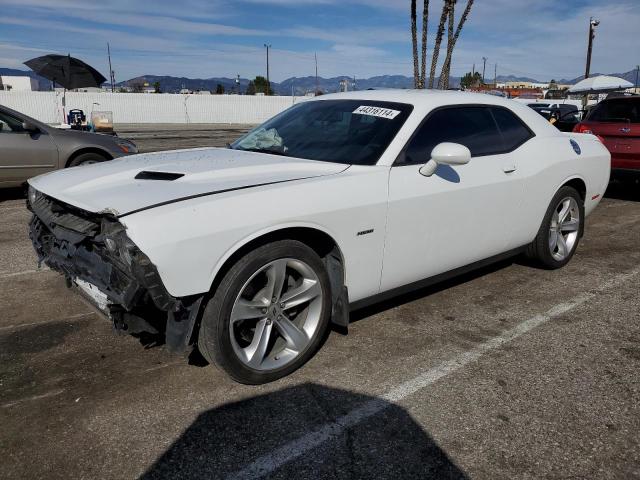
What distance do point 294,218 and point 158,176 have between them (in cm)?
90

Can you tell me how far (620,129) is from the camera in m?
8.08

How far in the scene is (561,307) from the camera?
164 inches

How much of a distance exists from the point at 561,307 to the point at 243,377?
2.61 metres

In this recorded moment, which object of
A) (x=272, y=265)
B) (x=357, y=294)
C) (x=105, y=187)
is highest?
(x=105, y=187)

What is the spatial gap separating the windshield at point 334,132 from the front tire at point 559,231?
72.3 inches

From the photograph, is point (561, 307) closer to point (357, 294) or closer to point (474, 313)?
point (474, 313)

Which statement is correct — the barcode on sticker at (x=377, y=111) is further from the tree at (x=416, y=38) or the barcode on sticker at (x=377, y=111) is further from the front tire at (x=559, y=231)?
the tree at (x=416, y=38)

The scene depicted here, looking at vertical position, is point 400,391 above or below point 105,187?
below

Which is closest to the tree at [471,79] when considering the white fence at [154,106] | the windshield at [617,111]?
the white fence at [154,106]

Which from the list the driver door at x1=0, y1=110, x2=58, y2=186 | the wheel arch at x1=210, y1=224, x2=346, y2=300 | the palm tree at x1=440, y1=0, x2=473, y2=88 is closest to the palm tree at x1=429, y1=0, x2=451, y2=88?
the palm tree at x1=440, y1=0, x2=473, y2=88

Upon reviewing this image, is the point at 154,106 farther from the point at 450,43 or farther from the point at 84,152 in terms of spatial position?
the point at 84,152

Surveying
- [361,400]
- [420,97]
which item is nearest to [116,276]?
[361,400]

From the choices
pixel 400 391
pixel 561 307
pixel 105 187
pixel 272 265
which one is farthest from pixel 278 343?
pixel 561 307

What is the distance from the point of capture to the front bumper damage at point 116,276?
2.47 meters
